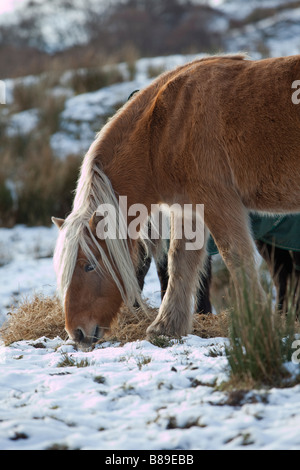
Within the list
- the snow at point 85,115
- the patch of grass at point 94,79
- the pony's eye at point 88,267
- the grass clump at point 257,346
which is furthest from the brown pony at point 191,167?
the patch of grass at point 94,79

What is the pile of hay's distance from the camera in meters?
3.74

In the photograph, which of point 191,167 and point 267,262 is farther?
point 267,262

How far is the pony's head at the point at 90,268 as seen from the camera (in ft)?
10.8

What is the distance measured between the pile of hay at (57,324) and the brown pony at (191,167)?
0.40 metres

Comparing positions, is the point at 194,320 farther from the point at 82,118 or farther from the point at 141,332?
the point at 82,118

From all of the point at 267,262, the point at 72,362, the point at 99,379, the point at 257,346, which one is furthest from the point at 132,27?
the point at 257,346

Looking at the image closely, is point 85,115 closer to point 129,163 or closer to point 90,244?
point 129,163

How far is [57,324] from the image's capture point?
4.05 m

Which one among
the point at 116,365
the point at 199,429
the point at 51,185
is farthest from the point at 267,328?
the point at 51,185

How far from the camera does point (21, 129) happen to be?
11258 millimetres

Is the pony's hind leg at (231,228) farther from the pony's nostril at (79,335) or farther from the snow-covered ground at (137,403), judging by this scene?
the pony's nostril at (79,335)

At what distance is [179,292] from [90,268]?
74 cm

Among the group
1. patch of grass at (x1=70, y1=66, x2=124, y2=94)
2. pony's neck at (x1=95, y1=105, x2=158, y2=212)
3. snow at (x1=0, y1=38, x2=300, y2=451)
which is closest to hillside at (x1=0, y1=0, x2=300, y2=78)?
patch of grass at (x1=70, y1=66, x2=124, y2=94)

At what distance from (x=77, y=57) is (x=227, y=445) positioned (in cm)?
1521
